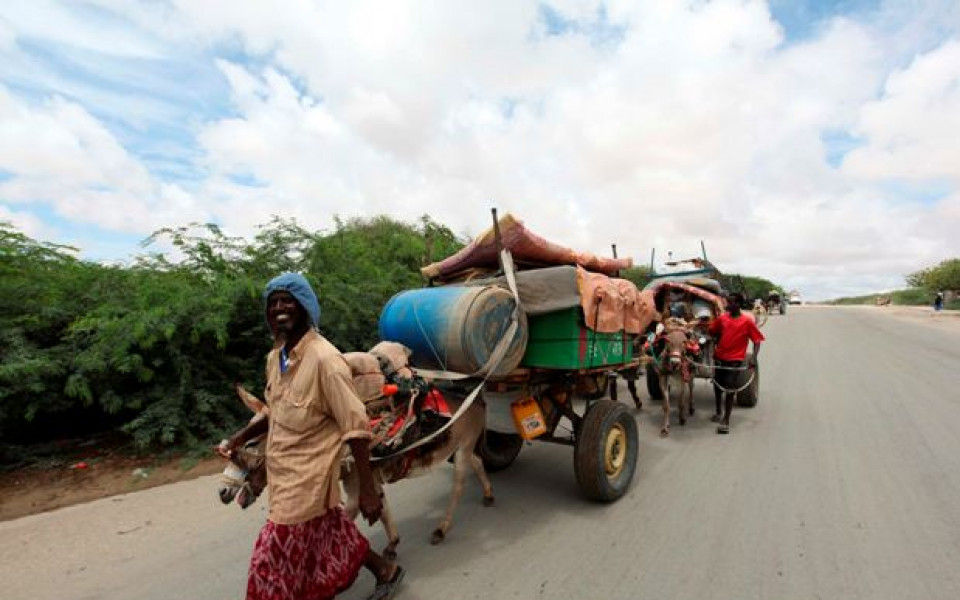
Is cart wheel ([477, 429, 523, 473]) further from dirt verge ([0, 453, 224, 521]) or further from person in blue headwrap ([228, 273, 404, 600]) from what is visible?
dirt verge ([0, 453, 224, 521])

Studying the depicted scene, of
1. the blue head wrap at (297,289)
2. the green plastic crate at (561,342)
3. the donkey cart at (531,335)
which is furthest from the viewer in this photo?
the green plastic crate at (561,342)

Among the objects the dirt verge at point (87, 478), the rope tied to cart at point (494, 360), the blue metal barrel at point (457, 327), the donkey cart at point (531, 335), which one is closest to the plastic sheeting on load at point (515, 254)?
the donkey cart at point (531, 335)

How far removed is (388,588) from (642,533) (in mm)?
1923

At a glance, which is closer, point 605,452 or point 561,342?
point 561,342

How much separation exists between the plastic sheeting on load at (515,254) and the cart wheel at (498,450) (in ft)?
5.60

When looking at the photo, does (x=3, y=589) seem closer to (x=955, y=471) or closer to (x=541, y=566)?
(x=541, y=566)

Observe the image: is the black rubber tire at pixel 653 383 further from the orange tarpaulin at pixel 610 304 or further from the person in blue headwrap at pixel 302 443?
the person in blue headwrap at pixel 302 443

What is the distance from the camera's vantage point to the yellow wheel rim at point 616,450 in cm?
417

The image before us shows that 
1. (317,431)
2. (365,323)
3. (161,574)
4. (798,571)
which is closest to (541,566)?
(798,571)

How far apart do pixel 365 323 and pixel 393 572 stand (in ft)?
17.8

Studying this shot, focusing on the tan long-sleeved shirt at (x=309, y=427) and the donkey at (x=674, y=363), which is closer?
the tan long-sleeved shirt at (x=309, y=427)

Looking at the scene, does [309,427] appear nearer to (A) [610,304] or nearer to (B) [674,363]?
(A) [610,304]

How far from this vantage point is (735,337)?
6.66 m

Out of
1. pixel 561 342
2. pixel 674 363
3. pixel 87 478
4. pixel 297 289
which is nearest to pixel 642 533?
pixel 561 342
